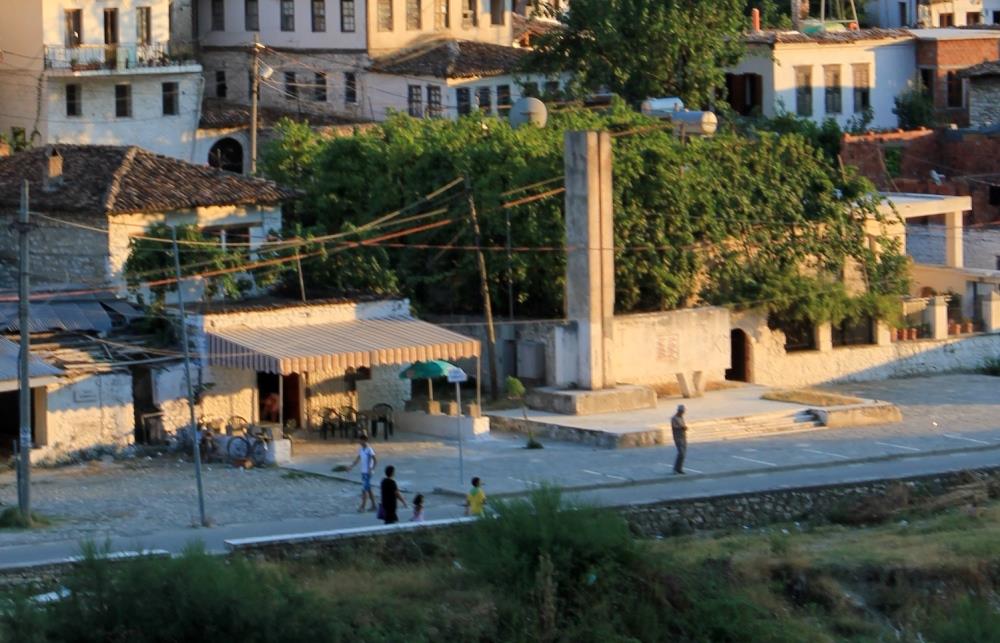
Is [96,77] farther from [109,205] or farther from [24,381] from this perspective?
[24,381]

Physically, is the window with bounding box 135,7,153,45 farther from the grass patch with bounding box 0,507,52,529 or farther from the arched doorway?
the grass patch with bounding box 0,507,52,529

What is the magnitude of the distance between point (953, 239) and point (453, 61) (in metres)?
15.8

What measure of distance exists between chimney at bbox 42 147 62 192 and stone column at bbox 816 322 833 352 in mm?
15124

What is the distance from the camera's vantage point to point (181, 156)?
2247 inches

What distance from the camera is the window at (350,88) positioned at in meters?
60.9

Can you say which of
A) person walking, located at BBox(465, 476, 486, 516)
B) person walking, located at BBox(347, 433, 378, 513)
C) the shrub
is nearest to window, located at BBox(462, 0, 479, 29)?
person walking, located at BBox(347, 433, 378, 513)

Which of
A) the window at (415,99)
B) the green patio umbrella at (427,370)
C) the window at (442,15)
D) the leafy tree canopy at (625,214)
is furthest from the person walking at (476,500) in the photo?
the window at (442,15)

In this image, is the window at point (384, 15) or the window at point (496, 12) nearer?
the window at point (384, 15)

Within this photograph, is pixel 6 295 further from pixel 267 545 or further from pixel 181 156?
pixel 181 156

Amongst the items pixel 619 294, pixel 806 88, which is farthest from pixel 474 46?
pixel 619 294

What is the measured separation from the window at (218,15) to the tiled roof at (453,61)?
4.92 m

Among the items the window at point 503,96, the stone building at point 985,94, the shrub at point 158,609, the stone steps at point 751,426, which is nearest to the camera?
the shrub at point 158,609

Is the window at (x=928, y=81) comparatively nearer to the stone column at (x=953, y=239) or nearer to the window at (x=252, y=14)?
the stone column at (x=953, y=239)

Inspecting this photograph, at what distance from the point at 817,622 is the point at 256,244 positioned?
1602 centimetres
